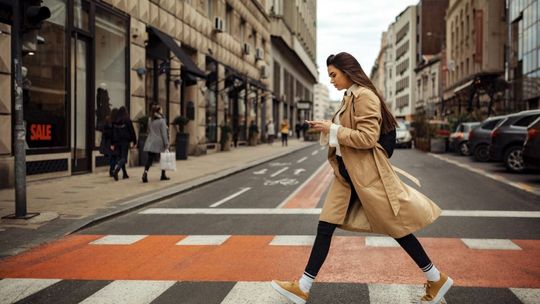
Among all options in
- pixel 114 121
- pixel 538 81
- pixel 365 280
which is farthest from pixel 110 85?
pixel 538 81

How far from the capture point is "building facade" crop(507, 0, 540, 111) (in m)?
33.7

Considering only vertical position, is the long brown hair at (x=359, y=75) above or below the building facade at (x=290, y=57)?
below

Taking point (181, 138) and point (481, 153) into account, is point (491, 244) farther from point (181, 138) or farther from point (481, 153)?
point (181, 138)

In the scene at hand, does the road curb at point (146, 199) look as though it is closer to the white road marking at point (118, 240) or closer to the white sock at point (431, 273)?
the white road marking at point (118, 240)

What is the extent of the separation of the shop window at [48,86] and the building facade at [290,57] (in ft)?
103

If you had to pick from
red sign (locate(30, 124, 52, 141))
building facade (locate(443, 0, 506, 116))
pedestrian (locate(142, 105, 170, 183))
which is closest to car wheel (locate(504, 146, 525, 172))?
pedestrian (locate(142, 105, 170, 183))

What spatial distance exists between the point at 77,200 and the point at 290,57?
164 ft

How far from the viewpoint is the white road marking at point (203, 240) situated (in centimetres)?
678

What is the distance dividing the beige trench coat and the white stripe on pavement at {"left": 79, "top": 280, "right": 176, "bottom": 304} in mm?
1534

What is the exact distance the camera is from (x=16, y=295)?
15.4ft

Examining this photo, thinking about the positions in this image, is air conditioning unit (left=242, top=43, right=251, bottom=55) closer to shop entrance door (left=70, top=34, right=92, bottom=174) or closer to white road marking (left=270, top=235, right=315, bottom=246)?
shop entrance door (left=70, top=34, right=92, bottom=174)

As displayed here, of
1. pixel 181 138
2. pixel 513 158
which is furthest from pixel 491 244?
pixel 181 138

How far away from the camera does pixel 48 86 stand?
1370 centimetres

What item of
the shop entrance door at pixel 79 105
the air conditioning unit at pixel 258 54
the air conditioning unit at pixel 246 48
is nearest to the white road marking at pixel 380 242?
the shop entrance door at pixel 79 105
